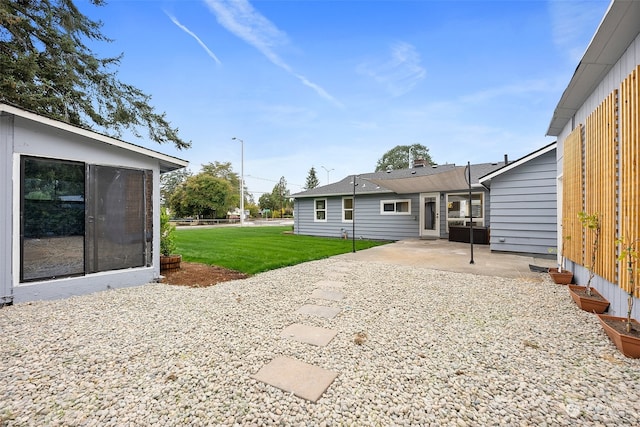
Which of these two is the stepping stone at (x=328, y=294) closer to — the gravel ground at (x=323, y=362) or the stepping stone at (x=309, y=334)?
the gravel ground at (x=323, y=362)

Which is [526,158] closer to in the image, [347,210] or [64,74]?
[347,210]

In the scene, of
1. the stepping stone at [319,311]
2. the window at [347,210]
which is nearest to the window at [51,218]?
the stepping stone at [319,311]

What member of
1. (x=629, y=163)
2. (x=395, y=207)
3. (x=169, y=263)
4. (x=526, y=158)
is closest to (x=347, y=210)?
(x=395, y=207)

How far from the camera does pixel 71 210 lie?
388cm

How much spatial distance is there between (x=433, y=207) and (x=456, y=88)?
5.25 metres

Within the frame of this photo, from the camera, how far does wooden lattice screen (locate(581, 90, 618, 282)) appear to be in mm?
2738

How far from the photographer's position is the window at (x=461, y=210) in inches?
387

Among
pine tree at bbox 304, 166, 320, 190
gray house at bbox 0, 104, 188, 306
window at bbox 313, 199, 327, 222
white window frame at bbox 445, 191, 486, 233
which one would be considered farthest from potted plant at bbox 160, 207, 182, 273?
pine tree at bbox 304, 166, 320, 190

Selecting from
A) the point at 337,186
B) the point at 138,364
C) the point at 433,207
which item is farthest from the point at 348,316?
the point at 337,186

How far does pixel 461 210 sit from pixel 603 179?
303 inches

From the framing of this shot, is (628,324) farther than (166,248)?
Result: No

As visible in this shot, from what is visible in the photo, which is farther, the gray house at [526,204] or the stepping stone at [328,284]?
the gray house at [526,204]

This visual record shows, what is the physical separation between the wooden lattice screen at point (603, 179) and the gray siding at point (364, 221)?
7.55 meters

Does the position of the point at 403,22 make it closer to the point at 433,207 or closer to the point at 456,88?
the point at 456,88
